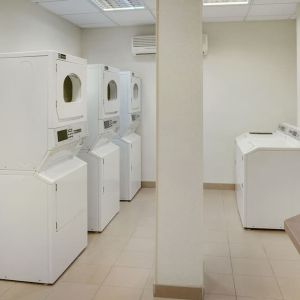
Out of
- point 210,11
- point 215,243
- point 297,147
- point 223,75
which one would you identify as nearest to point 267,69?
point 223,75

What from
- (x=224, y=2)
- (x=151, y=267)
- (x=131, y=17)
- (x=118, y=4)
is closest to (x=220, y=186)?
(x=224, y=2)

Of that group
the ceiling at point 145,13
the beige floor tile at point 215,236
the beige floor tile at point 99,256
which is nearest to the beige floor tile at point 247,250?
the beige floor tile at point 215,236

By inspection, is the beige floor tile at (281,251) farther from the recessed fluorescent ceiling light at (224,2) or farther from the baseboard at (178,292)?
the recessed fluorescent ceiling light at (224,2)

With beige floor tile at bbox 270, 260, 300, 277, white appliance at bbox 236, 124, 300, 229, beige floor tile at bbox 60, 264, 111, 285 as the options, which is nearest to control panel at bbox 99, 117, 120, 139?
beige floor tile at bbox 60, 264, 111, 285

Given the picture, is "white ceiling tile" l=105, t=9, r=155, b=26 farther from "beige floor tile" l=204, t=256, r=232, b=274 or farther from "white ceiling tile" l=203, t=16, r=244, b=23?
"beige floor tile" l=204, t=256, r=232, b=274

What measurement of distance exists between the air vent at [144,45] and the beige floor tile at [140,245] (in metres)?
3.10

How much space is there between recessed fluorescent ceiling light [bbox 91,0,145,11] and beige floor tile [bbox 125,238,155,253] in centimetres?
285

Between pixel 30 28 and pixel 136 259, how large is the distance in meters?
2.91

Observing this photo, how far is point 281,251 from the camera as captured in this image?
11.8 ft

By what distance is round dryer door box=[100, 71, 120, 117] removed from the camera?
13.7 feet

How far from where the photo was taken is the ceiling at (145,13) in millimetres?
4660

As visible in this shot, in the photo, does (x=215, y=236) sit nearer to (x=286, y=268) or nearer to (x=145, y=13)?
(x=286, y=268)

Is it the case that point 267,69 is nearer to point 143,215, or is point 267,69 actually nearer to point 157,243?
point 143,215

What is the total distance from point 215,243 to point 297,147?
4.41 ft
